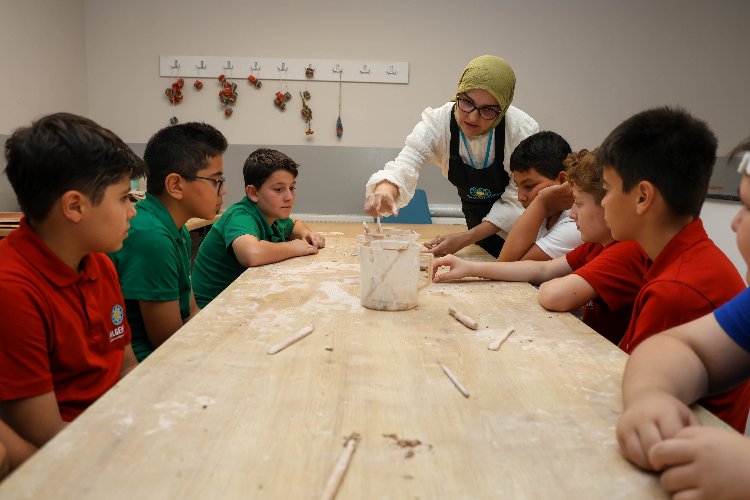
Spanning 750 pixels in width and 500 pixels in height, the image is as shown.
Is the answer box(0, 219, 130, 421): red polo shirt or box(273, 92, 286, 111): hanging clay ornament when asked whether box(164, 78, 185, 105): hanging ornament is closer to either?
box(273, 92, 286, 111): hanging clay ornament

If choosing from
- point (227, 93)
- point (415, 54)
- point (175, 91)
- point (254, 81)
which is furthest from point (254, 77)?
point (415, 54)

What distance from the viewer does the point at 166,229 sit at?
5.02 feet

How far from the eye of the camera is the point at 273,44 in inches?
164

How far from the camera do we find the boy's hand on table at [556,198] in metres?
1.93

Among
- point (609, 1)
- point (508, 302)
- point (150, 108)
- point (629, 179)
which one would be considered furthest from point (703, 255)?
point (150, 108)

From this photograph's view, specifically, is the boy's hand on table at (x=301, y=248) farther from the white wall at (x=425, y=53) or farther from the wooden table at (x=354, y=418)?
the white wall at (x=425, y=53)

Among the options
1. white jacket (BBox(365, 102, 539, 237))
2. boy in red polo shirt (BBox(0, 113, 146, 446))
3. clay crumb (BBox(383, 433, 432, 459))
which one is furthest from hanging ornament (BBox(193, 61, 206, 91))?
clay crumb (BBox(383, 433, 432, 459))

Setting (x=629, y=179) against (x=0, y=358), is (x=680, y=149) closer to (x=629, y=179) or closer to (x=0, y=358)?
(x=629, y=179)

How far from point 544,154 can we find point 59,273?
164cm

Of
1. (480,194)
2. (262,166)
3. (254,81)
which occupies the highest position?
(254,81)

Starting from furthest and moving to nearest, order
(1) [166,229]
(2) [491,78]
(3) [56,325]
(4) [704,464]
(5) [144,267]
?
(2) [491,78] < (1) [166,229] < (5) [144,267] < (3) [56,325] < (4) [704,464]

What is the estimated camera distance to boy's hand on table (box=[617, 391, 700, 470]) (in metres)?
0.62

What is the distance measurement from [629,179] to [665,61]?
370 centimetres

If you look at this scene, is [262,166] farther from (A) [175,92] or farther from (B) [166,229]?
(A) [175,92]
